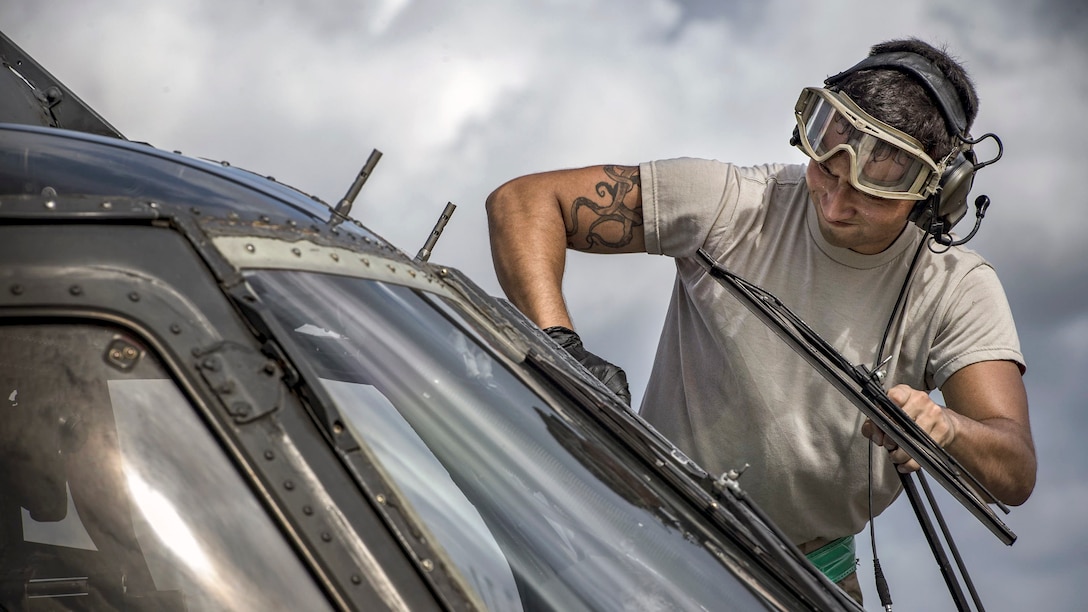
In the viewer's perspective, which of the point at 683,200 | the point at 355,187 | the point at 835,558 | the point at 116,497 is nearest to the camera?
the point at 116,497

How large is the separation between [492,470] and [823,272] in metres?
2.65

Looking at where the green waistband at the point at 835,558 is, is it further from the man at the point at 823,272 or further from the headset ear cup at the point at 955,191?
the headset ear cup at the point at 955,191

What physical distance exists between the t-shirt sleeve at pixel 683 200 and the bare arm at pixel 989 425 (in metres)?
1.12

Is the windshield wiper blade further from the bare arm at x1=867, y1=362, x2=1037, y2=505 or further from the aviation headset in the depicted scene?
the aviation headset

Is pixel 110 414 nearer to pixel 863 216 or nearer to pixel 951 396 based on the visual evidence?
pixel 863 216

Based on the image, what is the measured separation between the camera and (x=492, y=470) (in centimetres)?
195

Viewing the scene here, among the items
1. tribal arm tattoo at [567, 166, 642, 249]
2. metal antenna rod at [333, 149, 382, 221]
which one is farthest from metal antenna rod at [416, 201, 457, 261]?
tribal arm tattoo at [567, 166, 642, 249]

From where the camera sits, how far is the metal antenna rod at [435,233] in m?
2.64

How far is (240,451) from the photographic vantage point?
155 cm

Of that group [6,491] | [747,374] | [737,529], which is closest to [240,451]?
[6,491]

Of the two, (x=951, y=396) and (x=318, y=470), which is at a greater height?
(x=951, y=396)

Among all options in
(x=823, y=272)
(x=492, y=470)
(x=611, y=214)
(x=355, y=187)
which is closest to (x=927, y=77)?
(x=823, y=272)

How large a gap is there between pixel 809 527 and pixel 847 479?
0.25 meters

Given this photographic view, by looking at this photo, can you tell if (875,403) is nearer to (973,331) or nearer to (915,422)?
(915,422)
